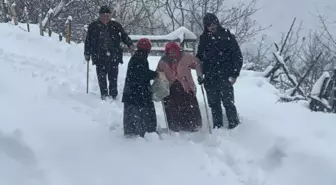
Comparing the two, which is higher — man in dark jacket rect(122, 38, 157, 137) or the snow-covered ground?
man in dark jacket rect(122, 38, 157, 137)

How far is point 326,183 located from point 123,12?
22647mm

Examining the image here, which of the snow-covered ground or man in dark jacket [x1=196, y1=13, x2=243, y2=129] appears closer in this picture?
the snow-covered ground

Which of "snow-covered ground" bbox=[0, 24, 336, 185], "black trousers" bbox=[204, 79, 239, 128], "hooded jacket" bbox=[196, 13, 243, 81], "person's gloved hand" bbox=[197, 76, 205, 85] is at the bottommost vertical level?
"snow-covered ground" bbox=[0, 24, 336, 185]

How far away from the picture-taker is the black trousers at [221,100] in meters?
7.03

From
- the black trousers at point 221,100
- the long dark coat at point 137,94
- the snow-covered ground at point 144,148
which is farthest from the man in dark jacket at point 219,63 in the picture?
the long dark coat at point 137,94

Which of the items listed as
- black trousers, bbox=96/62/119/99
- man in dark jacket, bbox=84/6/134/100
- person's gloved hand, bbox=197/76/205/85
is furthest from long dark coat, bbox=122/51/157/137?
black trousers, bbox=96/62/119/99

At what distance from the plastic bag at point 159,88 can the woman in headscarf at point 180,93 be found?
9cm

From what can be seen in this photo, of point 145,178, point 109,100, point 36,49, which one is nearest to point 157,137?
point 145,178

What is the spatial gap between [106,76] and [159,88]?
7.38 feet

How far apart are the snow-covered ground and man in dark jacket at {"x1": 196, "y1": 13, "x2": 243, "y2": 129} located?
1.56 ft

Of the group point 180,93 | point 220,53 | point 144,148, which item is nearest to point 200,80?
point 180,93

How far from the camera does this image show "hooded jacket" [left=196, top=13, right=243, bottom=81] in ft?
22.7

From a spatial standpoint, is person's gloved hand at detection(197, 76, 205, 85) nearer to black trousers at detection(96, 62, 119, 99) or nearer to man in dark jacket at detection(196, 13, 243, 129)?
man in dark jacket at detection(196, 13, 243, 129)

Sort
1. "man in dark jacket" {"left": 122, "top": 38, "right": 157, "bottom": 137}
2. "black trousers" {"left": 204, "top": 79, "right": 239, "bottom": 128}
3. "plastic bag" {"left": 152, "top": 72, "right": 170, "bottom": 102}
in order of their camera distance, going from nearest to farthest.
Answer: "man in dark jacket" {"left": 122, "top": 38, "right": 157, "bottom": 137} < "plastic bag" {"left": 152, "top": 72, "right": 170, "bottom": 102} < "black trousers" {"left": 204, "top": 79, "right": 239, "bottom": 128}
